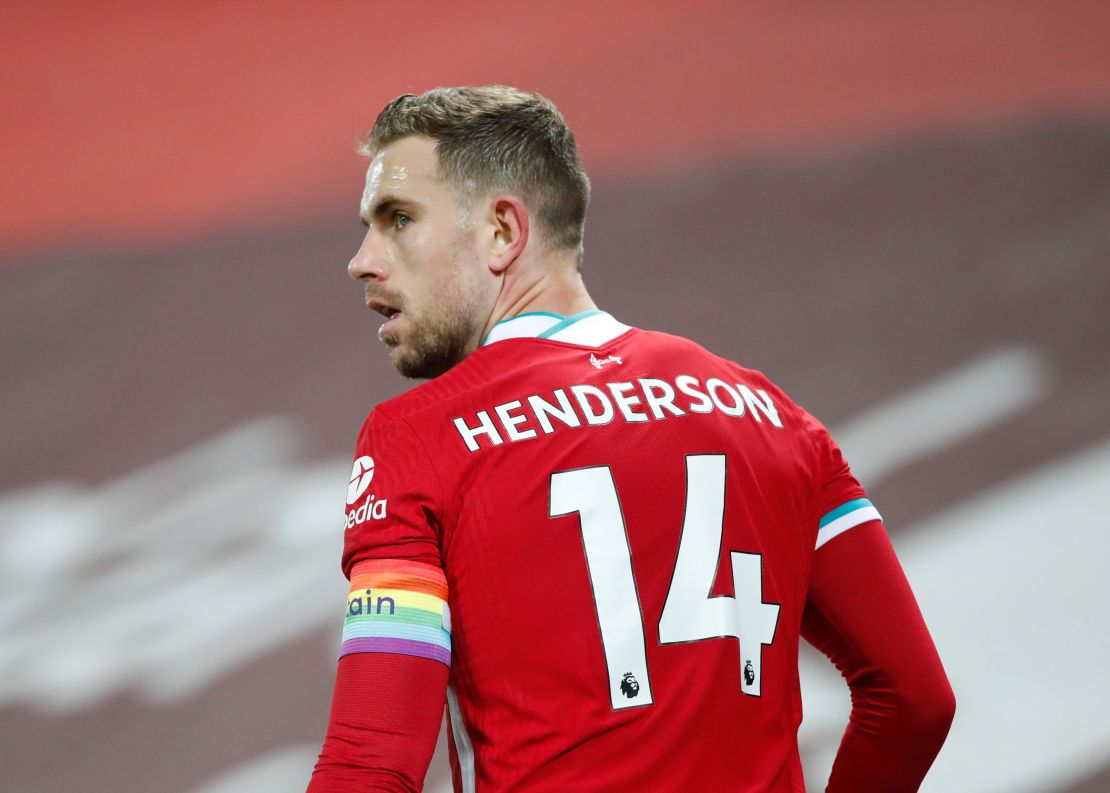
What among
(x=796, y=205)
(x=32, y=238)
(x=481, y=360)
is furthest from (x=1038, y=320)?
(x=32, y=238)

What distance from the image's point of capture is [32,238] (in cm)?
267

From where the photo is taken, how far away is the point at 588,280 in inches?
106

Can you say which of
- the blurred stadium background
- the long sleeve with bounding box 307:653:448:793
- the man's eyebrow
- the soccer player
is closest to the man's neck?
the soccer player

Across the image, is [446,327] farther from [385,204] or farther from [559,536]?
[559,536]

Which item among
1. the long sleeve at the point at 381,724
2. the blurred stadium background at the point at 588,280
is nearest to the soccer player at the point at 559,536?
the long sleeve at the point at 381,724

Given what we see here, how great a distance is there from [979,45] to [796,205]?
1.85ft

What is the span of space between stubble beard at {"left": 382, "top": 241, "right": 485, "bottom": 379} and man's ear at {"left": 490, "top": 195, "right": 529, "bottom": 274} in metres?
0.02

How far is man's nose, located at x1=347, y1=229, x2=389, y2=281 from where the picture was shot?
102cm

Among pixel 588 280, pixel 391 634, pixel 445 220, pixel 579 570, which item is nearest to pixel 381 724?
pixel 391 634

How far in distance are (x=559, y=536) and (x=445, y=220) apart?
297mm

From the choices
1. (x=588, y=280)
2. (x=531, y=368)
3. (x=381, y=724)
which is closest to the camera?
(x=381, y=724)

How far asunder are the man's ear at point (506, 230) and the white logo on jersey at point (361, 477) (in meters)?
0.21

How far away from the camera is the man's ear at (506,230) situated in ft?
3.34

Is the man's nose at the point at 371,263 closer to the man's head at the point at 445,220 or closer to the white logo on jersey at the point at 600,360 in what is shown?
the man's head at the point at 445,220
